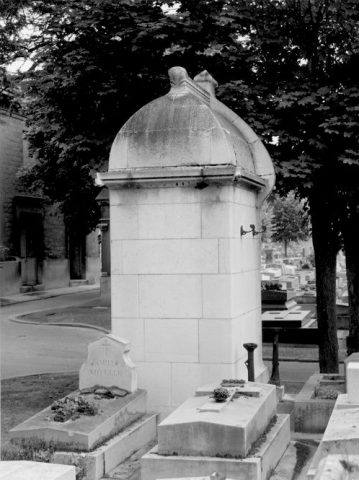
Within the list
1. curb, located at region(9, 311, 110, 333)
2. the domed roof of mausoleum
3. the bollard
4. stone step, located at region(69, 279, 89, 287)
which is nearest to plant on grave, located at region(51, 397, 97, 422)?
the bollard

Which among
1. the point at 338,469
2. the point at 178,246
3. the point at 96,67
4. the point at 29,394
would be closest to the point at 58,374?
the point at 29,394

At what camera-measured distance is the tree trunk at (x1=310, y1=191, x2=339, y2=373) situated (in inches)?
567

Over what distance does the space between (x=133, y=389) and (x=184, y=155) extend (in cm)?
334

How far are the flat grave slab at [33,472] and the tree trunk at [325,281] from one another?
11.0 m

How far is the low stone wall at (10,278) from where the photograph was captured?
3359cm

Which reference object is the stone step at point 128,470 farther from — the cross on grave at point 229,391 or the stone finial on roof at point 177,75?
the stone finial on roof at point 177,75

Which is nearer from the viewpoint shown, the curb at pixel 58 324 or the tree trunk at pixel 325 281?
the tree trunk at pixel 325 281

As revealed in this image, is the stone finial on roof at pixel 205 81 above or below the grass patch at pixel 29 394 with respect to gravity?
above

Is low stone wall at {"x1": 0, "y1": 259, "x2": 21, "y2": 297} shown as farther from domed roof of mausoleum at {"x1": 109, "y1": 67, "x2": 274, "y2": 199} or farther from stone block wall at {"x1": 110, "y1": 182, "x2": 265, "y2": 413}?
domed roof of mausoleum at {"x1": 109, "y1": 67, "x2": 274, "y2": 199}

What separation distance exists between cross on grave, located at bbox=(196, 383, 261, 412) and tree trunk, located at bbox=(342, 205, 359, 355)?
6.61m

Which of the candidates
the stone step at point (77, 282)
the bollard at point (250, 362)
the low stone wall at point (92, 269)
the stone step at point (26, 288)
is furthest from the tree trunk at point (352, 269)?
the low stone wall at point (92, 269)

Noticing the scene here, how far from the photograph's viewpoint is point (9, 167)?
36.1 meters

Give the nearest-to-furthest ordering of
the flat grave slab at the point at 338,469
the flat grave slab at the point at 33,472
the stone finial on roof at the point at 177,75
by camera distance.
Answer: the flat grave slab at the point at 33,472, the flat grave slab at the point at 338,469, the stone finial on roof at the point at 177,75

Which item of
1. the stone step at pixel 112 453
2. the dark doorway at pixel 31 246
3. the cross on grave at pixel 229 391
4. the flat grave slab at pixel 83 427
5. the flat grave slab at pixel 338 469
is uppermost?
the dark doorway at pixel 31 246
